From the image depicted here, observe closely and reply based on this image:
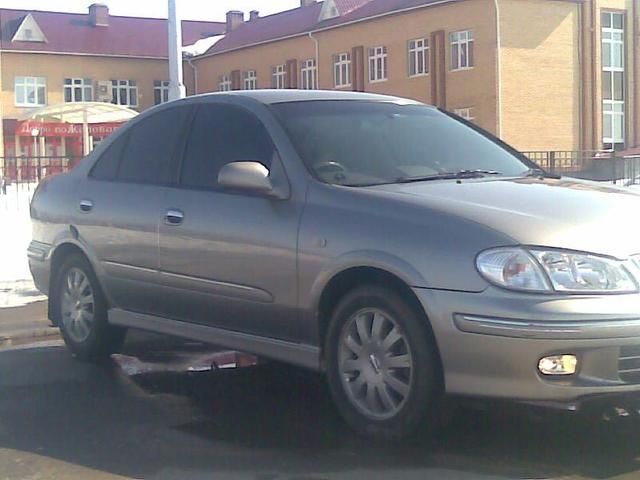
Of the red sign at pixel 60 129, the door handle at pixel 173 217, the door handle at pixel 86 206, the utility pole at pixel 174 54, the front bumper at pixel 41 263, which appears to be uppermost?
the red sign at pixel 60 129

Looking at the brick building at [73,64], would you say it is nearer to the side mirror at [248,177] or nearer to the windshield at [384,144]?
the windshield at [384,144]

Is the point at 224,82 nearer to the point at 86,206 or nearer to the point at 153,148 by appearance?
the point at 86,206

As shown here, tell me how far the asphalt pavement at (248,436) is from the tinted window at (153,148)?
130cm

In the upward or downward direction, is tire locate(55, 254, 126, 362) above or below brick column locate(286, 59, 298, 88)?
below

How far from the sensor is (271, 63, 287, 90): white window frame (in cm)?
5156

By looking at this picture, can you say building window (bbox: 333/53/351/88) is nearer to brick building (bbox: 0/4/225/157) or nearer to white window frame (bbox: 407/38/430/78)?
white window frame (bbox: 407/38/430/78)

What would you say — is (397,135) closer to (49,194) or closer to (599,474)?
(599,474)

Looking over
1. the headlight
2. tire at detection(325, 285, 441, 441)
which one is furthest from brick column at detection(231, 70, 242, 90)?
the headlight

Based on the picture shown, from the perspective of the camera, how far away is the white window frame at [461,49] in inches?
1613

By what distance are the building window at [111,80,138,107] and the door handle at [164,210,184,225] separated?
177 feet

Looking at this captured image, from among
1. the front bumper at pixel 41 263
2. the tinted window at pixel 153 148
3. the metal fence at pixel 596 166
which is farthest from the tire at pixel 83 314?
the metal fence at pixel 596 166

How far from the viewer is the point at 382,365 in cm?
513

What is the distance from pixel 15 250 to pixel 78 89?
4603 centimetres

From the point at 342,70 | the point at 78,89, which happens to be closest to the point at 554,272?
the point at 342,70
